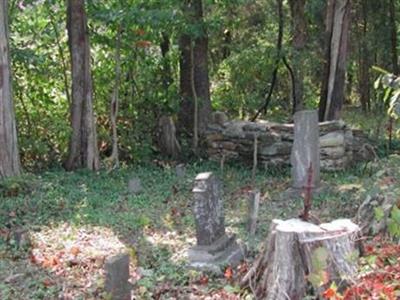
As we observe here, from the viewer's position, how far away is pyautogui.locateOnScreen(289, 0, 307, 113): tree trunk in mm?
14008

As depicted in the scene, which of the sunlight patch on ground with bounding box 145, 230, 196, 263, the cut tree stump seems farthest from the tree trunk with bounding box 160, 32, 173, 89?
the cut tree stump

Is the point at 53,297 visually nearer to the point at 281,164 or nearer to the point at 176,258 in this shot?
the point at 176,258

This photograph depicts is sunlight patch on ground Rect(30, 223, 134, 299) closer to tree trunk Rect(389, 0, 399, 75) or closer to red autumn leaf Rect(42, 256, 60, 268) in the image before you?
red autumn leaf Rect(42, 256, 60, 268)

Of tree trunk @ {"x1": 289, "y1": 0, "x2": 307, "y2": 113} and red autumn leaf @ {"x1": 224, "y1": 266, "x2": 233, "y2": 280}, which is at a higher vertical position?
tree trunk @ {"x1": 289, "y1": 0, "x2": 307, "y2": 113}

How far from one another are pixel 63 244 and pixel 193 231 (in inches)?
57.4

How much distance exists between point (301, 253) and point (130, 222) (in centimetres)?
351

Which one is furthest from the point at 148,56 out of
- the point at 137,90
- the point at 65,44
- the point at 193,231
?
the point at 193,231

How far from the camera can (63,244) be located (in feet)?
22.3

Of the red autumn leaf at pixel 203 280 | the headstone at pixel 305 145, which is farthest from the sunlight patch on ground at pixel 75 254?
the headstone at pixel 305 145

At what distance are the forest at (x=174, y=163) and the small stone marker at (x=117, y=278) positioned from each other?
0.04 feet

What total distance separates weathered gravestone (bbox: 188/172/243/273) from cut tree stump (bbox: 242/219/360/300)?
1.47 metres

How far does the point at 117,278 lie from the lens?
4.81m

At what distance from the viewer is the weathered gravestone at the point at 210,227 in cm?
607

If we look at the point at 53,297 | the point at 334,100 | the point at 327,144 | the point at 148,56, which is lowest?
the point at 53,297
